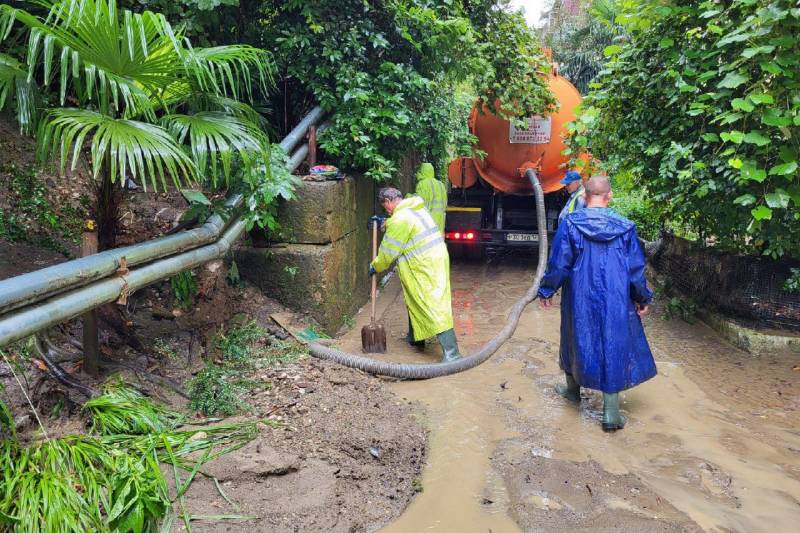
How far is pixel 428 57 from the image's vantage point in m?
6.46

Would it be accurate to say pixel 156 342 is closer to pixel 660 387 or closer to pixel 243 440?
pixel 243 440

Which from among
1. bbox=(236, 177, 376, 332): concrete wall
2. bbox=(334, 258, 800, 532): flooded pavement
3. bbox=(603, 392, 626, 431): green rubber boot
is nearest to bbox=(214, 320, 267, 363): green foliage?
bbox=(236, 177, 376, 332): concrete wall

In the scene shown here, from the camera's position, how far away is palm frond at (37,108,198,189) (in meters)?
2.76

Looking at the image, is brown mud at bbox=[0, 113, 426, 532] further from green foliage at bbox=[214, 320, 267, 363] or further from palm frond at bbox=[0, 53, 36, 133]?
palm frond at bbox=[0, 53, 36, 133]

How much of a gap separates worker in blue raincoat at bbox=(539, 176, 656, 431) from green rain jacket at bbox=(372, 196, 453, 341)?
1206mm

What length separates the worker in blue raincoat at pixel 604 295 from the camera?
3.89m

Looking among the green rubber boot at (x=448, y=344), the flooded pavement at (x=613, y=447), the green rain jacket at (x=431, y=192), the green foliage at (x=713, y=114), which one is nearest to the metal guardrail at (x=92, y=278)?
the flooded pavement at (x=613, y=447)

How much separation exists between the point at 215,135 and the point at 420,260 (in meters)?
2.14

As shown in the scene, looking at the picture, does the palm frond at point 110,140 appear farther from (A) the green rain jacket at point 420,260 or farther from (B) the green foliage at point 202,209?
(A) the green rain jacket at point 420,260

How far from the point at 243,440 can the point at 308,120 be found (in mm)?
3467

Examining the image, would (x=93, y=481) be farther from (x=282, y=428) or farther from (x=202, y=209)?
(x=202, y=209)

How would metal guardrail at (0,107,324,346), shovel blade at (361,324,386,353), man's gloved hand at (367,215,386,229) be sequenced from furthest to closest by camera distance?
man's gloved hand at (367,215,386,229), shovel blade at (361,324,386,353), metal guardrail at (0,107,324,346)

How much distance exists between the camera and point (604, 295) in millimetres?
3908

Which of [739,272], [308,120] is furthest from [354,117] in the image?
[739,272]
